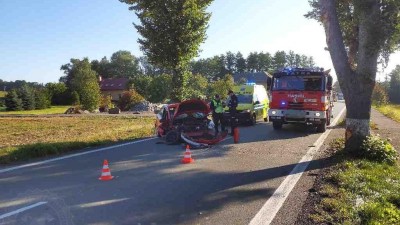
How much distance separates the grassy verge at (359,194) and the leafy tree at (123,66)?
109107mm

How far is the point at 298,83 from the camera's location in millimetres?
17797

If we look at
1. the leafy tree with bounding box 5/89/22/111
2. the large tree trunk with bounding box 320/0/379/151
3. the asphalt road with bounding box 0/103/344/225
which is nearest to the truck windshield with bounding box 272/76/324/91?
the asphalt road with bounding box 0/103/344/225

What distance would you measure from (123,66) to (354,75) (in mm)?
114945

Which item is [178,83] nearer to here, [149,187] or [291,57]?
[149,187]

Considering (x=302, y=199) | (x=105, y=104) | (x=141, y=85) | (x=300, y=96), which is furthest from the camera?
(x=141, y=85)

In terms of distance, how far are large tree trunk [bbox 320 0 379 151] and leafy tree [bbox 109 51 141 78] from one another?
107m

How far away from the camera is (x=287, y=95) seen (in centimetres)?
1775

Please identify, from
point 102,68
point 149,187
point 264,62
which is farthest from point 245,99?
point 264,62

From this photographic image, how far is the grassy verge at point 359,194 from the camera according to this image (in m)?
5.64

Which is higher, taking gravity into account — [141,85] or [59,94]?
[141,85]

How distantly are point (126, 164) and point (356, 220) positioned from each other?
6255 millimetres

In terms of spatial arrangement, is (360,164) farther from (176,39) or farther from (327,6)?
(176,39)

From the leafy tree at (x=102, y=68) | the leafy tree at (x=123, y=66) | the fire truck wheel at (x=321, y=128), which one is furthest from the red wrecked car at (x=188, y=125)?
the leafy tree at (x=123, y=66)

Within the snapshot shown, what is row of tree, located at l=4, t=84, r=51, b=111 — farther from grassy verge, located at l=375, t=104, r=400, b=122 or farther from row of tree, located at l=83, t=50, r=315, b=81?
row of tree, located at l=83, t=50, r=315, b=81
